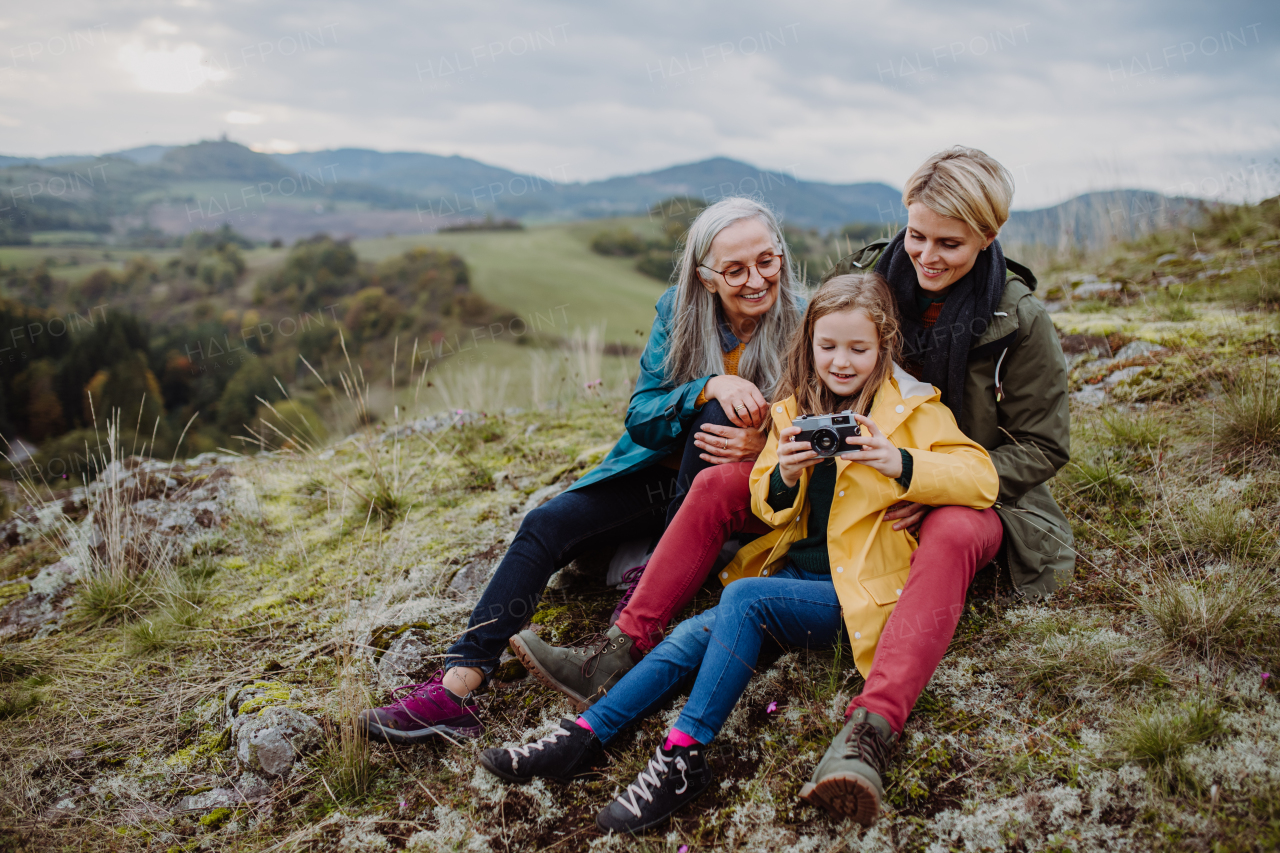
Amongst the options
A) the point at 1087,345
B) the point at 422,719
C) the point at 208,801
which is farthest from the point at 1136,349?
the point at 208,801

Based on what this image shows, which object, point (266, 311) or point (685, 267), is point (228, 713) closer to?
point (685, 267)

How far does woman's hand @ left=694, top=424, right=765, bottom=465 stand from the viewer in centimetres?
A: 238

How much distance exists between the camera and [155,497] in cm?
438

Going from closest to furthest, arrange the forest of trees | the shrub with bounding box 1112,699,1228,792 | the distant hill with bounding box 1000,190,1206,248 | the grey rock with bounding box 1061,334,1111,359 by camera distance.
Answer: the shrub with bounding box 1112,699,1228,792 < the grey rock with bounding box 1061,334,1111,359 < the distant hill with bounding box 1000,190,1206,248 < the forest of trees

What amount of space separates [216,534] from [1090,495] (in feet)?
14.9

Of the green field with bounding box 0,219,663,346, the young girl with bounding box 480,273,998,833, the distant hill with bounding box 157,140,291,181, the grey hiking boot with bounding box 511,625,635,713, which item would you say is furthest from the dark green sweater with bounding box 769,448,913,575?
the distant hill with bounding box 157,140,291,181

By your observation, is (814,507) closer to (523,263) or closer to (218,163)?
(523,263)

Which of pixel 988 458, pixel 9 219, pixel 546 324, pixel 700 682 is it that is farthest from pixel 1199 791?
pixel 9 219

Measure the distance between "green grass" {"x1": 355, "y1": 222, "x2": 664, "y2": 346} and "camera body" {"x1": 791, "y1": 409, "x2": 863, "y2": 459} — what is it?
111ft

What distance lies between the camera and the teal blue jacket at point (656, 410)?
2566 mm

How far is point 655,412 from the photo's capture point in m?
2.60

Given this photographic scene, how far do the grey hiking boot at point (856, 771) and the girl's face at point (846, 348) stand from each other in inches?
40.0

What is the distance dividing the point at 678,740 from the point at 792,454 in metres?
0.88

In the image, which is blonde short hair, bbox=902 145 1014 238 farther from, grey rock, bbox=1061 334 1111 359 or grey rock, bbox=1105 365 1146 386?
grey rock, bbox=1061 334 1111 359
